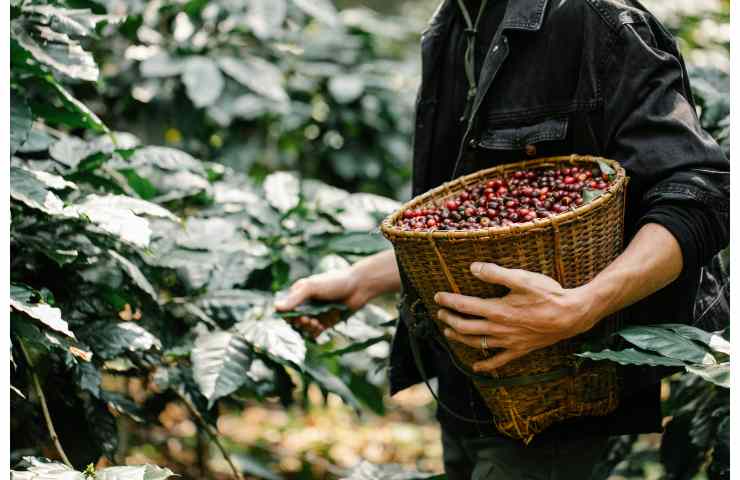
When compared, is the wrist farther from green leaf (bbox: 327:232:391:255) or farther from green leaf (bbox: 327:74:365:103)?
green leaf (bbox: 327:74:365:103)

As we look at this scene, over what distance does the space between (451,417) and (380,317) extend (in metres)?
0.37

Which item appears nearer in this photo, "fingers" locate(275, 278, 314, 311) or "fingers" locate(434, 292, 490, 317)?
"fingers" locate(434, 292, 490, 317)

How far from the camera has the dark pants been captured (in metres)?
1.40

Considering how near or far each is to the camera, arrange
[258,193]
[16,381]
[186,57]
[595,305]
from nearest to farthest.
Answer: [595,305] < [16,381] < [258,193] < [186,57]

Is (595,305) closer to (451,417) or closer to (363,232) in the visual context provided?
(451,417)

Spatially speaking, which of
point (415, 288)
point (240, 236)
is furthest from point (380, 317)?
point (415, 288)

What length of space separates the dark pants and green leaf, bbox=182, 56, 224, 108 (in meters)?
1.25

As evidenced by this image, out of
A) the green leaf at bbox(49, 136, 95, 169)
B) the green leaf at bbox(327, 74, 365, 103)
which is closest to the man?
the green leaf at bbox(49, 136, 95, 169)

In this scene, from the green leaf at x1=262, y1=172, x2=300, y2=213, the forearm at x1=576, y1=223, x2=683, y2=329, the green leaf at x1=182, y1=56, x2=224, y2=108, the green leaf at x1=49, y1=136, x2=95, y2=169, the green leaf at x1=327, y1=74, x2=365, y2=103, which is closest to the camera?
the forearm at x1=576, y1=223, x2=683, y2=329

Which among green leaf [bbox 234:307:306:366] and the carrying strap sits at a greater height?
the carrying strap

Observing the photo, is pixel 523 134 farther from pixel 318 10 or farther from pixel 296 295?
pixel 318 10

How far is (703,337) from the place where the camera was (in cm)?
119

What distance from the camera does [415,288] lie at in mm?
1351

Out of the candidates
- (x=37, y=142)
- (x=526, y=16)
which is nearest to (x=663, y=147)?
(x=526, y=16)
